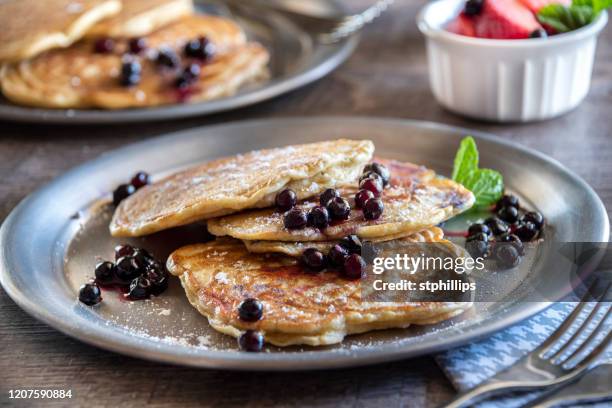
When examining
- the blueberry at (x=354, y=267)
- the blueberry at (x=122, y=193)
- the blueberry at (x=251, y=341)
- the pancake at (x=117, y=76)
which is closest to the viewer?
the blueberry at (x=251, y=341)

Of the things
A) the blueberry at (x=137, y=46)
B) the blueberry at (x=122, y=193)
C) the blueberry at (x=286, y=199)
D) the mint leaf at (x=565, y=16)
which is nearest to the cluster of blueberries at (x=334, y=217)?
the blueberry at (x=286, y=199)

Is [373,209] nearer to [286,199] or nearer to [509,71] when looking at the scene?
[286,199]

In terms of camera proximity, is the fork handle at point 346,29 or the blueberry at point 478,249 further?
the fork handle at point 346,29

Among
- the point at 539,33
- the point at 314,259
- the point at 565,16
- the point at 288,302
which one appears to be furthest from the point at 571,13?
the point at 288,302

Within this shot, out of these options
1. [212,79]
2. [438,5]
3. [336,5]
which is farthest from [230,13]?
[438,5]

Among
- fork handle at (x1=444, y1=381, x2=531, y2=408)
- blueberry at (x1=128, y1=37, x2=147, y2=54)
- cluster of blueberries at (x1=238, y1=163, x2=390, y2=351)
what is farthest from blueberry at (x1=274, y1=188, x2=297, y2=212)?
blueberry at (x1=128, y1=37, x2=147, y2=54)

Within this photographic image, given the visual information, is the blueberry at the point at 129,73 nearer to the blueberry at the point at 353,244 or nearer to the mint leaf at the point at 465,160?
the mint leaf at the point at 465,160

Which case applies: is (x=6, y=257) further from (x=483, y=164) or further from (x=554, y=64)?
(x=554, y=64)
